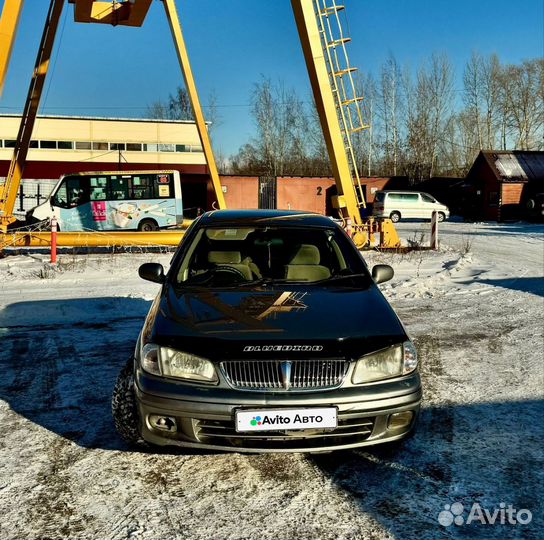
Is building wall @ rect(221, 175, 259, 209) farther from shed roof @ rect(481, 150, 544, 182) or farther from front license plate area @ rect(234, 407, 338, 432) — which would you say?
front license plate area @ rect(234, 407, 338, 432)

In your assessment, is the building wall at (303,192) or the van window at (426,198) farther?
the building wall at (303,192)

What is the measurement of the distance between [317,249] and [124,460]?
2.20 metres

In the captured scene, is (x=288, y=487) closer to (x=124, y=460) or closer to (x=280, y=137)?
(x=124, y=460)

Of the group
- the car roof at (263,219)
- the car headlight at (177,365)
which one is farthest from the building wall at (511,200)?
the car headlight at (177,365)

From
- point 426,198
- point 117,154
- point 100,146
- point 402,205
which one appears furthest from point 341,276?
point 100,146

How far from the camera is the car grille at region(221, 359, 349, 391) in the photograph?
9.64 ft

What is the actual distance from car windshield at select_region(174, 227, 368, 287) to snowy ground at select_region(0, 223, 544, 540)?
1.20 metres

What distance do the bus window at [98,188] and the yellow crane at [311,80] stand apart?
15.6ft

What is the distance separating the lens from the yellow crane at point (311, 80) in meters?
12.4

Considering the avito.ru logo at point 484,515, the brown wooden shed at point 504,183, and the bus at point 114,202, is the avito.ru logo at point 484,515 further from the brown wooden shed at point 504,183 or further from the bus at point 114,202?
the brown wooden shed at point 504,183

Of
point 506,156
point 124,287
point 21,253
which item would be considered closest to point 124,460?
point 124,287

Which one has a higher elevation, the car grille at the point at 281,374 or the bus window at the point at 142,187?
the bus window at the point at 142,187

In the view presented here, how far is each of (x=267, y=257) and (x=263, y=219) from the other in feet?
1.11

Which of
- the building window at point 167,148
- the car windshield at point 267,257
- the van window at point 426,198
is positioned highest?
the building window at point 167,148
